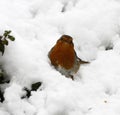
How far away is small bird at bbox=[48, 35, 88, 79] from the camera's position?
401 centimetres

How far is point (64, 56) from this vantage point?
4.03 meters

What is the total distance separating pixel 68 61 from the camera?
407 cm

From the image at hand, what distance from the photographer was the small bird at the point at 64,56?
4.01m

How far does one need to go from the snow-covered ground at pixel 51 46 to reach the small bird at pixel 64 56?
0.28 feet

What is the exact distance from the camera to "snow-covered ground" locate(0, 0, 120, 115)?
3.68m

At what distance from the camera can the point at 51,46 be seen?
4.34m

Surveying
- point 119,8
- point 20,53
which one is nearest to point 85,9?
point 119,8

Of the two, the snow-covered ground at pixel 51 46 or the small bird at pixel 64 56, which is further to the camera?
the small bird at pixel 64 56

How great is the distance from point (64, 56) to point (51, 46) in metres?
0.36

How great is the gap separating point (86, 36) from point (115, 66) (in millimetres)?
576

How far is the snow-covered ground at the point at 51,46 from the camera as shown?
145 inches

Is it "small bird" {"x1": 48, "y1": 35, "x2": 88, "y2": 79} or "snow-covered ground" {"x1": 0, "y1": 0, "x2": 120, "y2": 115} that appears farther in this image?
"small bird" {"x1": 48, "y1": 35, "x2": 88, "y2": 79}

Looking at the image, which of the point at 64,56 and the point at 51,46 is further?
the point at 51,46

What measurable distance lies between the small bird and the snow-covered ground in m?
0.09
